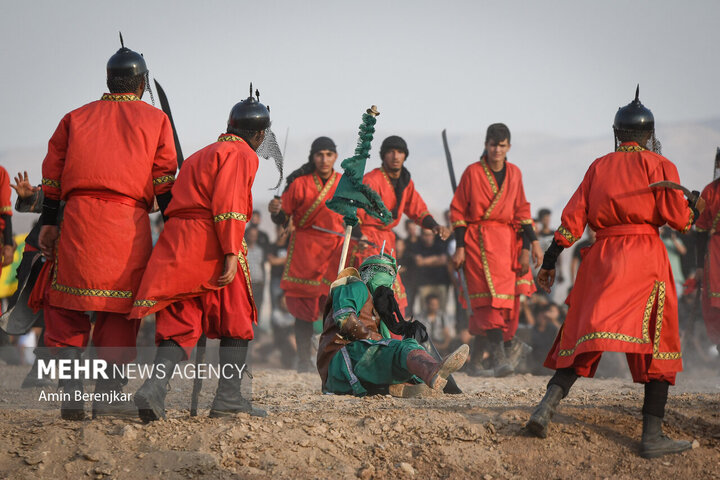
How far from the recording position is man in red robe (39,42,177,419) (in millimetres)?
4746

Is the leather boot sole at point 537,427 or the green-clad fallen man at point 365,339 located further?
the green-clad fallen man at point 365,339

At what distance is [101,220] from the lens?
15.7 feet

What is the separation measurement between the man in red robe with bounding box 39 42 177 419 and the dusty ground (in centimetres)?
40

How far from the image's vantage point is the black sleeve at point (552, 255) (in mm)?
4699

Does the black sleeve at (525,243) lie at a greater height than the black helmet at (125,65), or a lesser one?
lesser

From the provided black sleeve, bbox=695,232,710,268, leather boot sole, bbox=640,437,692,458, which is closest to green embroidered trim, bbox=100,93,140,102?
leather boot sole, bbox=640,437,692,458

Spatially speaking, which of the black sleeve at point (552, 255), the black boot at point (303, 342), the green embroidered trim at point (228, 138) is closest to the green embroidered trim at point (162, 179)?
the green embroidered trim at point (228, 138)

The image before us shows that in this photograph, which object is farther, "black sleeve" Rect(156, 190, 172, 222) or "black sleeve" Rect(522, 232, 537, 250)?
"black sleeve" Rect(522, 232, 537, 250)

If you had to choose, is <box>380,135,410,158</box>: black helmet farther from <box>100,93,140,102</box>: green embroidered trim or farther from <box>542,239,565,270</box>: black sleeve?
<box>542,239,565,270</box>: black sleeve

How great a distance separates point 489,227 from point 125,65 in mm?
4558

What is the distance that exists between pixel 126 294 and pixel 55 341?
46cm

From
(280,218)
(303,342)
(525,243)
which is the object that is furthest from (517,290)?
(280,218)

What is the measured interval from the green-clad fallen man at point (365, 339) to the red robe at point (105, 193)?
4.18 feet

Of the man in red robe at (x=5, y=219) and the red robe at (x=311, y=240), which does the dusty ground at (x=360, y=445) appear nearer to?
the man in red robe at (x=5, y=219)
